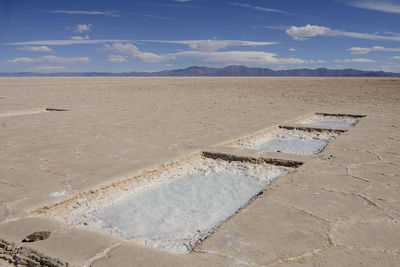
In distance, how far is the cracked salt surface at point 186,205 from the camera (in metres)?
1.84

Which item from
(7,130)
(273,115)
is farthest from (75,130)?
(273,115)

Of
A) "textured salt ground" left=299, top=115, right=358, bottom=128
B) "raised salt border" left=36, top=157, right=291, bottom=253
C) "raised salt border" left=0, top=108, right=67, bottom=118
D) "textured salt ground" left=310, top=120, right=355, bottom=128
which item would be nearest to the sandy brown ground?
"raised salt border" left=36, top=157, right=291, bottom=253

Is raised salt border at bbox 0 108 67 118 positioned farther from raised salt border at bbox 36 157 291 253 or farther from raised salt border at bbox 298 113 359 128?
raised salt border at bbox 298 113 359 128

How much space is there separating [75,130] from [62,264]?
3442 millimetres

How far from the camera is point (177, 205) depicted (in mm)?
2285

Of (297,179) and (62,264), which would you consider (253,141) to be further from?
(62,264)

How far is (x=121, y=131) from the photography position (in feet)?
14.8

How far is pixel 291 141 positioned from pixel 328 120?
2162mm

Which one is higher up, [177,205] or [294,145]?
[294,145]

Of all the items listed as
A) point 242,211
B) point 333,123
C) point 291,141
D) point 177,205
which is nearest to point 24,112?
point 291,141

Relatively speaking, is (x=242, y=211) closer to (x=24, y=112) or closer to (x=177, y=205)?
(x=177, y=205)

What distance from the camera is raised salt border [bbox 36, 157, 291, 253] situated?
1.87 m

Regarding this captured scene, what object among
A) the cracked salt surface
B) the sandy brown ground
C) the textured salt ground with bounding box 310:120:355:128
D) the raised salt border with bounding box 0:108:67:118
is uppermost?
the raised salt border with bounding box 0:108:67:118

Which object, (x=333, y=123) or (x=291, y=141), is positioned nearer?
(x=291, y=141)
